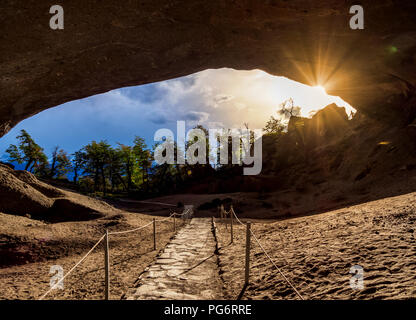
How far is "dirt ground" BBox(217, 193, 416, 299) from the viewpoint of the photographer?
9.43 ft

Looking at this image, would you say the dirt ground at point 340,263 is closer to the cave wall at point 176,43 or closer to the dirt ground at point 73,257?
the dirt ground at point 73,257

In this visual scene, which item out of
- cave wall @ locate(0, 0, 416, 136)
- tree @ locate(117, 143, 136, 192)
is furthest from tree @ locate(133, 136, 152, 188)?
cave wall @ locate(0, 0, 416, 136)

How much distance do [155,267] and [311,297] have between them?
3.55 meters

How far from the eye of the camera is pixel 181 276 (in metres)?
4.68

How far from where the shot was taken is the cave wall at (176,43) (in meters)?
7.04

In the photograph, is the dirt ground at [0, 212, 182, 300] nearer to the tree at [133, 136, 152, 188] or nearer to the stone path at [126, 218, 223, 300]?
the stone path at [126, 218, 223, 300]

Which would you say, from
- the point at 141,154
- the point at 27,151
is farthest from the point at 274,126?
the point at 27,151

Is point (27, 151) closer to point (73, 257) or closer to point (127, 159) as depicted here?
point (127, 159)

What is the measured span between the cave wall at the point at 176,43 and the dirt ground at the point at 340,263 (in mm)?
8500

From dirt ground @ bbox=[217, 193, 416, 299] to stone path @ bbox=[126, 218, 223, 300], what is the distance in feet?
1.14

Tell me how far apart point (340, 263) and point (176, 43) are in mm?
9716

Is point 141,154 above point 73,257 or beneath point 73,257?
above

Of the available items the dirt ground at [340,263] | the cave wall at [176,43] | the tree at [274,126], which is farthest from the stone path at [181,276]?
the tree at [274,126]

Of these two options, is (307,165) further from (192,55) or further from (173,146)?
(173,146)
